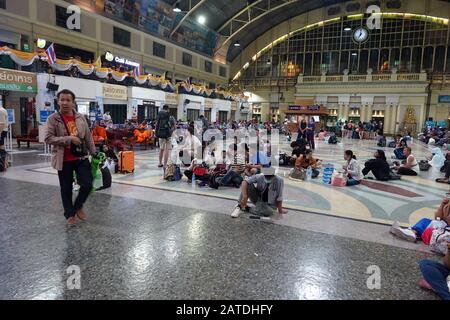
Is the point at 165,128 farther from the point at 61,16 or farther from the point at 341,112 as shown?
the point at 341,112

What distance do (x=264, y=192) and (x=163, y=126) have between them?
14.2 feet

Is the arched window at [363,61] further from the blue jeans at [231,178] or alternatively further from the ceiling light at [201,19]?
the blue jeans at [231,178]

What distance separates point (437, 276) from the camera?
2781mm

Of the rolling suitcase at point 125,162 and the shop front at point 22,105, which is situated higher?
the shop front at point 22,105

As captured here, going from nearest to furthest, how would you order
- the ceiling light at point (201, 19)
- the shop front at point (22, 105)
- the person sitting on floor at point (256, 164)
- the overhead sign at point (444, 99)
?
the person sitting on floor at point (256, 164) → the shop front at point (22, 105) → the ceiling light at point (201, 19) → the overhead sign at point (444, 99)

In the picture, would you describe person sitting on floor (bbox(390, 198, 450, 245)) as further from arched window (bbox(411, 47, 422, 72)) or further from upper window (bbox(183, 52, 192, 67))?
arched window (bbox(411, 47, 422, 72))

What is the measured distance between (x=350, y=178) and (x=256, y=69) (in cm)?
3668

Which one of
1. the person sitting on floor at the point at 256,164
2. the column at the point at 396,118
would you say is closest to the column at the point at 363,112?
the column at the point at 396,118

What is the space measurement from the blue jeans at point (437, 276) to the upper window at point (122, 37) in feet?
84.0

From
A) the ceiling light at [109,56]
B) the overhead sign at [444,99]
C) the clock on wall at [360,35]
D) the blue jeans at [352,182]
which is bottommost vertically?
the blue jeans at [352,182]

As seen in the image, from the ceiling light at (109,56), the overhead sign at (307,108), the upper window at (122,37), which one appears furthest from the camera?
the overhead sign at (307,108)

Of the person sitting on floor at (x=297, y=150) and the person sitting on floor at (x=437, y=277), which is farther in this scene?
the person sitting on floor at (x=297, y=150)

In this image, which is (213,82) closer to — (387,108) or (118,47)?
(118,47)

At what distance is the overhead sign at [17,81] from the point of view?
40.0 ft
